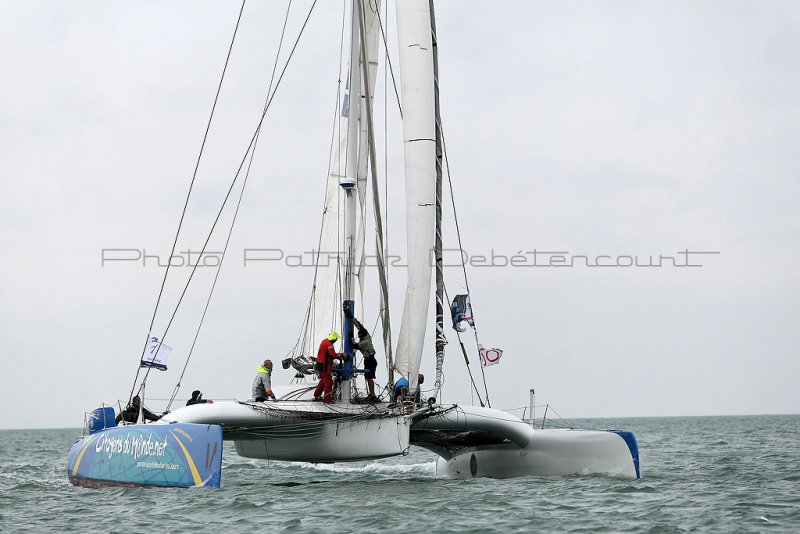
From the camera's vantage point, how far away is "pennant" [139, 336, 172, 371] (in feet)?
50.1

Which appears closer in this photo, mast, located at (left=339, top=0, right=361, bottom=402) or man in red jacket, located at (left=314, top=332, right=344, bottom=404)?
man in red jacket, located at (left=314, top=332, right=344, bottom=404)

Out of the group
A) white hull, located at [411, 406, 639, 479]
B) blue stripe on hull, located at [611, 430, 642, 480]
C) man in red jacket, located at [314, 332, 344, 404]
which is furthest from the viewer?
blue stripe on hull, located at [611, 430, 642, 480]

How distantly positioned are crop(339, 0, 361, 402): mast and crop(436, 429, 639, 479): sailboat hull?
3254 millimetres

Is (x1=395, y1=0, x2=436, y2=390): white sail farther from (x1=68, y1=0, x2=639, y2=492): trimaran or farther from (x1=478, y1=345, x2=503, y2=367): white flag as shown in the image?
(x1=478, y1=345, x2=503, y2=367): white flag

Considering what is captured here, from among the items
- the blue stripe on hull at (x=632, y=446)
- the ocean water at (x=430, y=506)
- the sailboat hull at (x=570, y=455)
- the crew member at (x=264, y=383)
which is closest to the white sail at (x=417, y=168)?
the crew member at (x=264, y=383)

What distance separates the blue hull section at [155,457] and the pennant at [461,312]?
13.8 feet

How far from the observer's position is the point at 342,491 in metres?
13.4

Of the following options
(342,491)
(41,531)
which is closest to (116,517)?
(41,531)

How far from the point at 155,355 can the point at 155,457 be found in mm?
2583

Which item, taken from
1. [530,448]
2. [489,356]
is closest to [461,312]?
[489,356]

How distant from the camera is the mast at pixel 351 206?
14.1 m

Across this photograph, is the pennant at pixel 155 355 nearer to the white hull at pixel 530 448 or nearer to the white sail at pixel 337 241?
the white sail at pixel 337 241

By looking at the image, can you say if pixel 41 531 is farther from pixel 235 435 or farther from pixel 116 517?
pixel 235 435

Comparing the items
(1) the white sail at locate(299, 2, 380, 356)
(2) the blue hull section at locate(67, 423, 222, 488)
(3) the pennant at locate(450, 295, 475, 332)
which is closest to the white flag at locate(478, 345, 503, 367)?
(3) the pennant at locate(450, 295, 475, 332)
